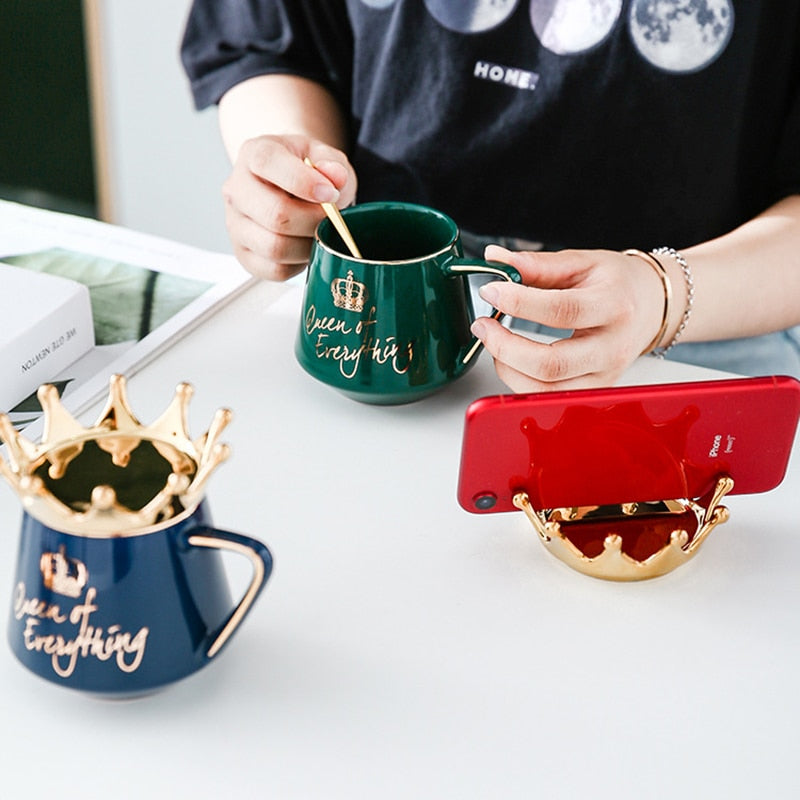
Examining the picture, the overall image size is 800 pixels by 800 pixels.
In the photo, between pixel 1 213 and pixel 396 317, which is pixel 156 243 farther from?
pixel 396 317

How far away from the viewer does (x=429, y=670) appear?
0.47 meters

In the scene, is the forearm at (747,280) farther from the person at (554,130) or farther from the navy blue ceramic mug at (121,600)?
the navy blue ceramic mug at (121,600)

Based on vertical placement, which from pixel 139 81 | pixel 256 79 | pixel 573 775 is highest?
pixel 256 79

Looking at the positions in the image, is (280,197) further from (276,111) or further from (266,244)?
(276,111)

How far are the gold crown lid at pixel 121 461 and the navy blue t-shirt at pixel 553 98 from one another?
0.53 m

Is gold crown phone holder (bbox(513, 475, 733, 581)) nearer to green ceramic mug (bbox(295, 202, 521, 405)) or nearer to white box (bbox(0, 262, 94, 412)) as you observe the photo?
green ceramic mug (bbox(295, 202, 521, 405))

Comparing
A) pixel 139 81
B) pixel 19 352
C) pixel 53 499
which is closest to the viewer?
pixel 53 499

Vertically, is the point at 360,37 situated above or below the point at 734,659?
above

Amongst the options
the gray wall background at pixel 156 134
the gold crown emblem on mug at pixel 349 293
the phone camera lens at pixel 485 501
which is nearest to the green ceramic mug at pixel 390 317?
the gold crown emblem on mug at pixel 349 293

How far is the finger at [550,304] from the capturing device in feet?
1.89

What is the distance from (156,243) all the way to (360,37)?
263 millimetres

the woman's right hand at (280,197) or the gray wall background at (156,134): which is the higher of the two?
the woman's right hand at (280,197)

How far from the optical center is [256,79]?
3.03 ft

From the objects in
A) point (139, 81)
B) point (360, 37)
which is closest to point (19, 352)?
point (360, 37)
